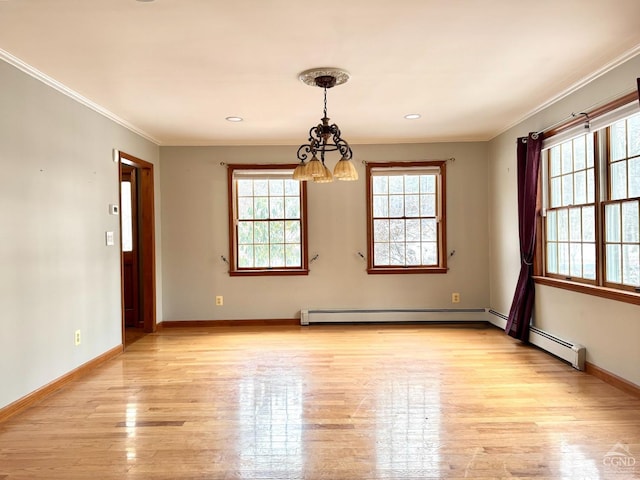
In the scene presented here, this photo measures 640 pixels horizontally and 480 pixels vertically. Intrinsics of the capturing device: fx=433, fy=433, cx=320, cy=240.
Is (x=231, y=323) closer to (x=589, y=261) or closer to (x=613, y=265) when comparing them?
(x=589, y=261)

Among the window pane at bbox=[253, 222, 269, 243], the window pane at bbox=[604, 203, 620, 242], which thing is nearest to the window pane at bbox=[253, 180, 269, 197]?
the window pane at bbox=[253, 222, 269, 243]

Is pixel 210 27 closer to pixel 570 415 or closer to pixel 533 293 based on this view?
pixel 570 415

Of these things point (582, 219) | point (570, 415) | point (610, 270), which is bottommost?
point (570, 415)

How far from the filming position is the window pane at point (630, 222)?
326 cm

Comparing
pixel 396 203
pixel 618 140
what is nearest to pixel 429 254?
pixel 396 203

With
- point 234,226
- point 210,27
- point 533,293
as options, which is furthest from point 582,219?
point 234,226

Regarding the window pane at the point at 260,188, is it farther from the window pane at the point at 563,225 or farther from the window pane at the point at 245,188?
the window pane at the point at 563,225

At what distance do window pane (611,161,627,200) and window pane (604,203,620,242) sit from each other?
0.29 feet

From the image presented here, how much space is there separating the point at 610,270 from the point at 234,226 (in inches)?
171

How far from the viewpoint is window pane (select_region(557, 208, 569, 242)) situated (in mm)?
4211

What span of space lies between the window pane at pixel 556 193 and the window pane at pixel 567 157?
0.54 feet

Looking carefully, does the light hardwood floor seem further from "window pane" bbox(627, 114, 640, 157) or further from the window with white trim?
"window pane" bbox(627, 114, 640, 157)

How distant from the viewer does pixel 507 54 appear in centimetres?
316

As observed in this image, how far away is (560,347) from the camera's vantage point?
13.4 feet
